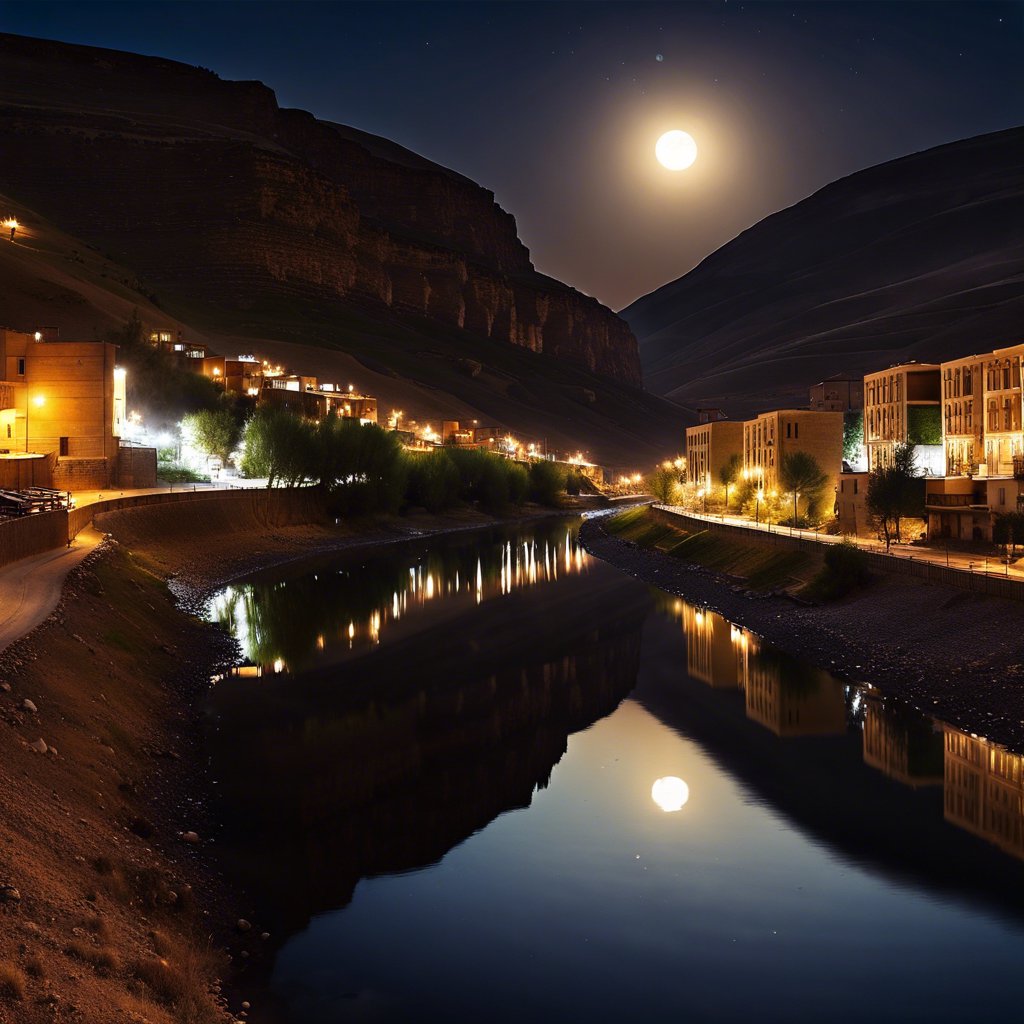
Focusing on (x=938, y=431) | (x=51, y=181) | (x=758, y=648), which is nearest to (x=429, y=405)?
(x=51, y=181)

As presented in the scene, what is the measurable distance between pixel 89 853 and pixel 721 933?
835cm

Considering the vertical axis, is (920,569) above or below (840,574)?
above

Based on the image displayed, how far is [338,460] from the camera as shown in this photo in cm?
7862

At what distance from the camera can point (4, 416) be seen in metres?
58.0

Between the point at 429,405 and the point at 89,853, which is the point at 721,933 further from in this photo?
the point at 429,405

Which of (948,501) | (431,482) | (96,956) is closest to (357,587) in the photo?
(948,501)

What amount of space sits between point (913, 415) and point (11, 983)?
6708 cm

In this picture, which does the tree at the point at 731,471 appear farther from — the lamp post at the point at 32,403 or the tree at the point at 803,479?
the lamp post at the point at 32,403

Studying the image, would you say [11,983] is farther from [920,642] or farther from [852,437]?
[852,437]

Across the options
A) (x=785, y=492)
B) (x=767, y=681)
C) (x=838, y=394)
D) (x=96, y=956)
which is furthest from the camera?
(x=838, y=394)

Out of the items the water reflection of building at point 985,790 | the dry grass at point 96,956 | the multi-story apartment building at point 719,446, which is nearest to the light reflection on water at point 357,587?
the water reflection of building at point 985,790

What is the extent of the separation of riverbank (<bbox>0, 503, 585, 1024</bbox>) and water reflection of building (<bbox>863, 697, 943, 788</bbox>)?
13356 millimetres

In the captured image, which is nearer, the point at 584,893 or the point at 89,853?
the point at 89,853

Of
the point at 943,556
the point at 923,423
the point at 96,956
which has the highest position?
the point at 923,423
